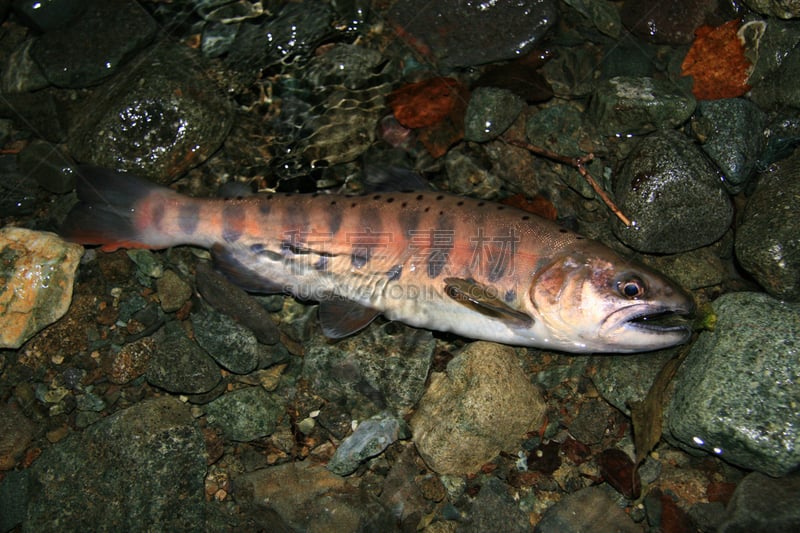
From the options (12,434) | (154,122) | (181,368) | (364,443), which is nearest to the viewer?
(364,443)

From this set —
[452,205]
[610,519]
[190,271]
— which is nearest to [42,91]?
[190,271]

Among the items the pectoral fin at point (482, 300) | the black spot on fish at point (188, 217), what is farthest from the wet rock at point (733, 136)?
the black spot on fish at point (188, 217)

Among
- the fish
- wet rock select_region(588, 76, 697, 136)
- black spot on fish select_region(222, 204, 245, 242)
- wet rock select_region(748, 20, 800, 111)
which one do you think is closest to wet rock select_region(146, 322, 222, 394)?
the fish

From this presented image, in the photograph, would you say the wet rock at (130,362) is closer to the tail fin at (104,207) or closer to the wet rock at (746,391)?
the tail fin at (104,207)

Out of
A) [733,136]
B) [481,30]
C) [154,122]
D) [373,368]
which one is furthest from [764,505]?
[154,122]

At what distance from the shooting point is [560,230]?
4.60m

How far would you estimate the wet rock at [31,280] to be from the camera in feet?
16.0

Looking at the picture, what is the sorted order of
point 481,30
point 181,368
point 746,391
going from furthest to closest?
point 481,30 → point 181,368 → point 746,391

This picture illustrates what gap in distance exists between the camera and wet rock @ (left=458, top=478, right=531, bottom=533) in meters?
4.23

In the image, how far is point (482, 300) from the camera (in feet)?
14.5

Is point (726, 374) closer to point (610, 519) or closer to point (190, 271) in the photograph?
point (610, 519)

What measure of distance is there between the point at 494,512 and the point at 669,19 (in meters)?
5.03

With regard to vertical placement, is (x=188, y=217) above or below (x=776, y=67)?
below

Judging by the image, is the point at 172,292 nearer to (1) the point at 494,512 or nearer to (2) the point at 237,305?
(2) the point at 237,305
